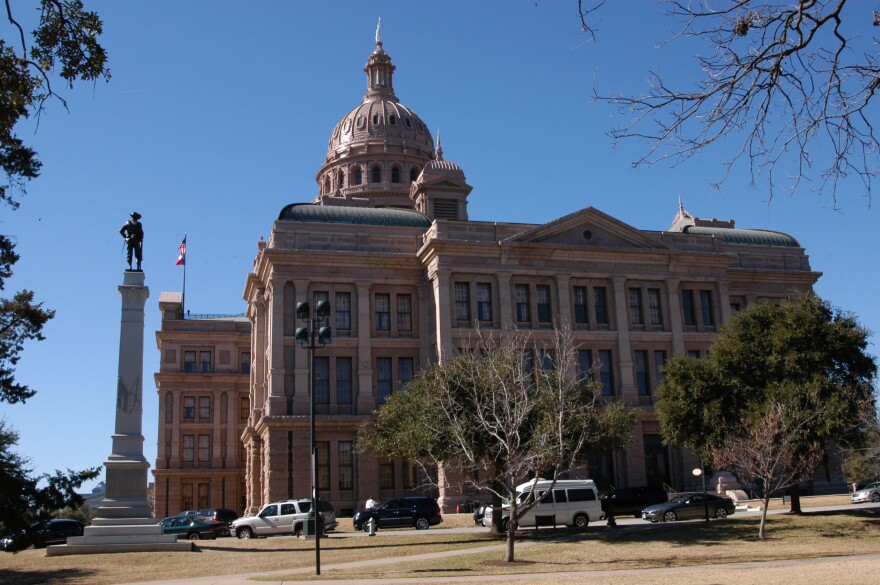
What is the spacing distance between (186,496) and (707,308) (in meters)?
46.1

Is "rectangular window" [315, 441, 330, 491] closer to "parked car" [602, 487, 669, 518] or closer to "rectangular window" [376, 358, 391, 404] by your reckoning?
"rectangular window" [376, 358, 391, 404]

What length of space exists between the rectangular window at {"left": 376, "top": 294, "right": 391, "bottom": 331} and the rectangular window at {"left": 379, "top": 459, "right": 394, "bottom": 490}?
Result: 8.30 m

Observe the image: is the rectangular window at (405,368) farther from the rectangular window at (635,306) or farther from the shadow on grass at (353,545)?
the shadow on grass at (353,545)

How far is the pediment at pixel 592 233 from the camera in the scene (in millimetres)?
58750

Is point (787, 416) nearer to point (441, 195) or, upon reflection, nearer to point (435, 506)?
point (435, 506)

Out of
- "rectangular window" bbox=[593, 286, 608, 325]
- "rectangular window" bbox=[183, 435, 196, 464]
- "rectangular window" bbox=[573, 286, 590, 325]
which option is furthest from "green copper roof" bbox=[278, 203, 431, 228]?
"rectangular window" bbox=[183, 435, 196, 464]

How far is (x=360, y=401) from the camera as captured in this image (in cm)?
5603

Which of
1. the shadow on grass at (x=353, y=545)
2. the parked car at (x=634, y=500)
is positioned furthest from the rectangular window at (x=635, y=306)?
the shadow on grass at (x=353, y=545)

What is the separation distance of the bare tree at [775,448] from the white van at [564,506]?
5301 mm

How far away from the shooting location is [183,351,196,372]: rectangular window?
81306mm

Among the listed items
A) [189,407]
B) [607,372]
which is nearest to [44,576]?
[607,372]

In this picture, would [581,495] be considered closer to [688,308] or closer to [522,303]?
[522,303]

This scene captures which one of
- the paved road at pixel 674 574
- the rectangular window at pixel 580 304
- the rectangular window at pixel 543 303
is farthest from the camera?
the rectangular window at pixel 580 304

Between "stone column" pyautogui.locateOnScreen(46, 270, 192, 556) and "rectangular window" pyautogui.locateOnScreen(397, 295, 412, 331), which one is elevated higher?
"rectangular window" pyautogui.locateOnScreen(397, 295, 412, 331)
